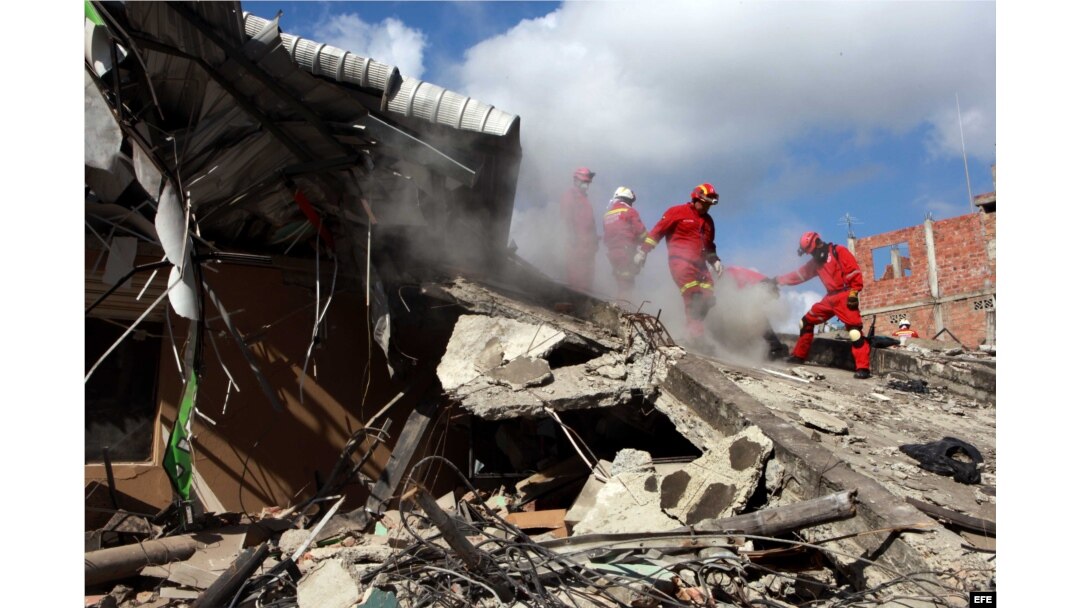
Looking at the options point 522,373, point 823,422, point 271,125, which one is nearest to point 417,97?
point 271,125

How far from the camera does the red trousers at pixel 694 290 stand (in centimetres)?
854

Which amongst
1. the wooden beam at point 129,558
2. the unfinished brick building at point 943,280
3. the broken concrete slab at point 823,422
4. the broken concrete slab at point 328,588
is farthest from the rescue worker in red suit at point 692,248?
the unfinished brick building at point 943,280

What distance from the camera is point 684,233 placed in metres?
8.87

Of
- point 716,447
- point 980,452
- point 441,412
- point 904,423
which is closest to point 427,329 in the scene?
point 441,412

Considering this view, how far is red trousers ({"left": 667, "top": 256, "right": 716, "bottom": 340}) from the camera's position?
854cm

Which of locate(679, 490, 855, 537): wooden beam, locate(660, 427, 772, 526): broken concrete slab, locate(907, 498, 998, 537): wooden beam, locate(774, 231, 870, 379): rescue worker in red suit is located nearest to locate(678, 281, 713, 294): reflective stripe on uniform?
locate(774, 231, 870, 379): rescue worker in red suit

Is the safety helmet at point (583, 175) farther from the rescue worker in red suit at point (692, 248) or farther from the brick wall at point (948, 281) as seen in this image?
the brick wall at point (948, 281)

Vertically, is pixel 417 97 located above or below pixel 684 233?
above

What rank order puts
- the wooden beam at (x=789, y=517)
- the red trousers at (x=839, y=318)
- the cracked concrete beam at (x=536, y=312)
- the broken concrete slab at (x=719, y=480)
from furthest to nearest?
the red trousers at (x=839, y=318) → the cracked concrete beam at (x=536, y=312) → the broken concrete slab at (x=719, y=480) → the wooden beam at (x=789, y=517)

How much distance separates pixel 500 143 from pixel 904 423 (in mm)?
4528

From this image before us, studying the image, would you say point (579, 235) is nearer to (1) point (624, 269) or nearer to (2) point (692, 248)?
(1) point (624, 269)

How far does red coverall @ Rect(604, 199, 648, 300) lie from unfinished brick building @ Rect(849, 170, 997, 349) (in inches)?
579

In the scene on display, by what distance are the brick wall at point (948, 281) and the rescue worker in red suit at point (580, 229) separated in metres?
15.1

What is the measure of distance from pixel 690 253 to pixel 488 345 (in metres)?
3.23
